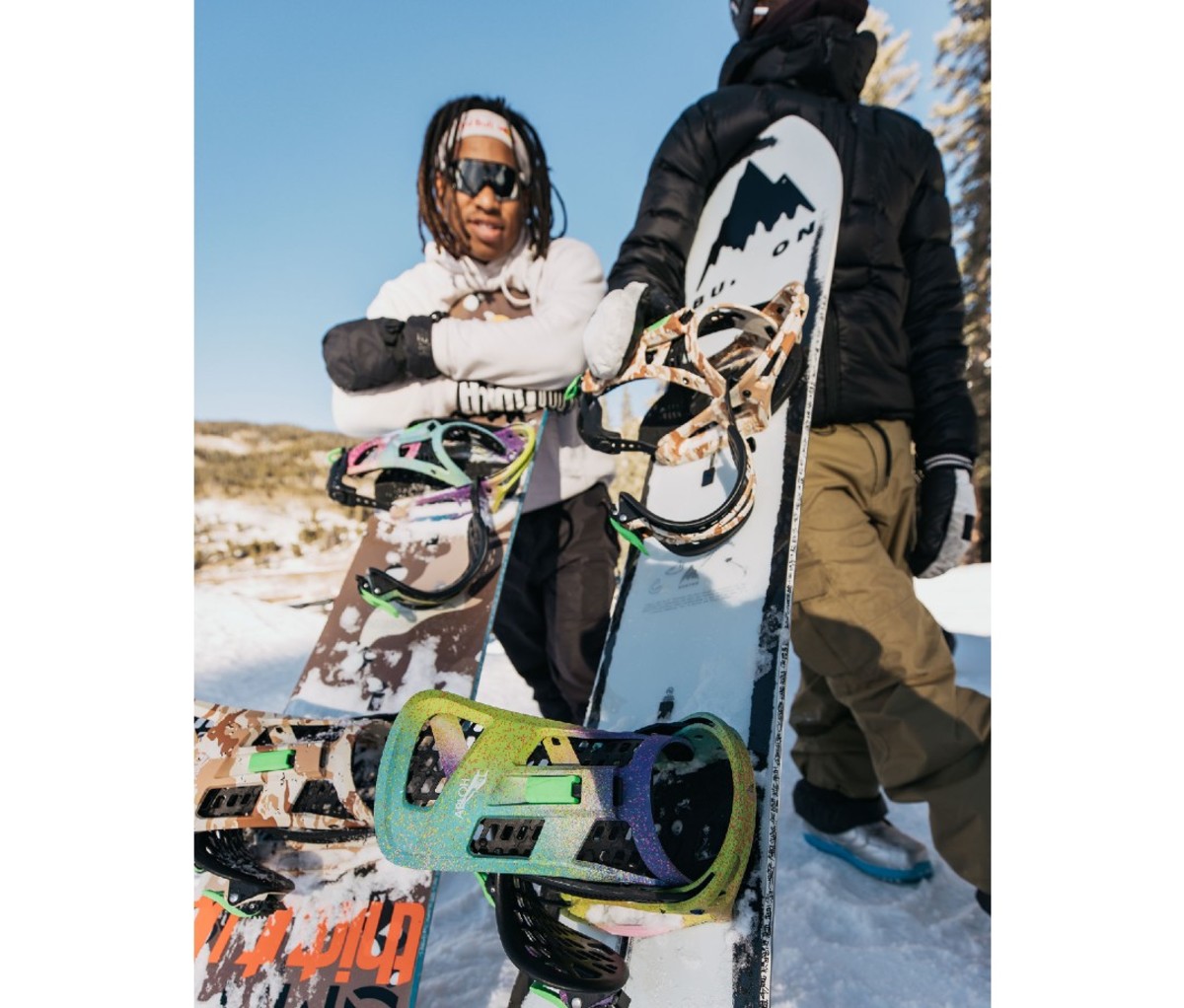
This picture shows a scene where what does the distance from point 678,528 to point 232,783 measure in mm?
994

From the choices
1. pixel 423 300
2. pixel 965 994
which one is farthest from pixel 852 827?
pixel 423 300

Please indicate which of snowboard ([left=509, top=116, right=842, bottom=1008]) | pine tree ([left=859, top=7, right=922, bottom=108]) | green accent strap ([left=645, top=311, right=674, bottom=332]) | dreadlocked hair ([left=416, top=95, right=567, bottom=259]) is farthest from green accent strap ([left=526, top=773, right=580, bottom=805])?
pine tree ([left=859, top=7, right=922, bottom=108])

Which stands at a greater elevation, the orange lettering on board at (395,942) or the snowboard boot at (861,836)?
the orange lettering on board at (395,942)

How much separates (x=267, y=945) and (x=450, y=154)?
7.12 feet

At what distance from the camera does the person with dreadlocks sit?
2.01 meters

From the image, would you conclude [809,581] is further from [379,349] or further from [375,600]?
[379,349]

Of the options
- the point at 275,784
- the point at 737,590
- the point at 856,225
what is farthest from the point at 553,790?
the point at 856,225

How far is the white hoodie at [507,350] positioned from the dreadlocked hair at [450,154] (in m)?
0.05

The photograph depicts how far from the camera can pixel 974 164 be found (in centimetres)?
1046

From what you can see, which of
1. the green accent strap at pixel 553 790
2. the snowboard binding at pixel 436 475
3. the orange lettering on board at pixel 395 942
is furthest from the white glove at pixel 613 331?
the orange lettering on board at pixel 395 942

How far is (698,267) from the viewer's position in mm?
2107

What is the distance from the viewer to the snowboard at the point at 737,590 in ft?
3.25

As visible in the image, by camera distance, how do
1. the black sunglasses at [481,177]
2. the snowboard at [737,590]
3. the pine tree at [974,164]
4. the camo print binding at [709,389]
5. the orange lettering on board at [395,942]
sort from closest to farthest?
the snowboard at [737,590]
the orange lettering on board at [395,942]
the camo print binding at [709,389]
the black sunglasses at [481,177]
the pine tree at [974,164]

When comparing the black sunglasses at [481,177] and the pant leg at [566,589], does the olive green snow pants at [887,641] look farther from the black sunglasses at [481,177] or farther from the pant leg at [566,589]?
the black sunglasses at [481,177]
